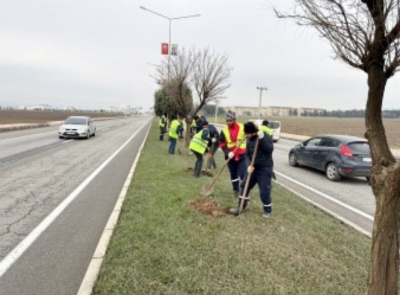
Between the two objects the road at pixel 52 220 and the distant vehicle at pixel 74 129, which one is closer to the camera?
the road at pixel 52 220

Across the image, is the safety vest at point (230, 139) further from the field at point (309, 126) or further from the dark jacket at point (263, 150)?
the field at point (309, 126)

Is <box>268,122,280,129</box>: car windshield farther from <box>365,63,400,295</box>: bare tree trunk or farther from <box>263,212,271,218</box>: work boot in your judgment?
<box>365,63,400,295</box>: bare tree trunk

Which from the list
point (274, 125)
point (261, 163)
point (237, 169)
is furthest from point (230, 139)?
point (274, 125)

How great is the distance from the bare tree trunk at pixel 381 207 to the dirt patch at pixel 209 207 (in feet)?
9.94

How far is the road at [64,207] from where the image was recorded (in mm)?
3471

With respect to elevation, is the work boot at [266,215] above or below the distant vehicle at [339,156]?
below

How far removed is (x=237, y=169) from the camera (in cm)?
→ 667

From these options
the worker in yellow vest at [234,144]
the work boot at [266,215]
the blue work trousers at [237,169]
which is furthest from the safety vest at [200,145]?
the work boot at [266,215]

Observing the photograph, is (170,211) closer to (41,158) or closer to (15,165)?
(15,165)

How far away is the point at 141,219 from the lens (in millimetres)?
4855

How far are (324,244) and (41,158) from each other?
1077 cm

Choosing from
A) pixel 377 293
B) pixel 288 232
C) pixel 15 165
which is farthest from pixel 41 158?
pixel 377 293

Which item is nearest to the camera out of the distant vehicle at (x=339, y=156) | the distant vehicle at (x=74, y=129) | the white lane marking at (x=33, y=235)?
the white lane marking at (x=33, y=235)

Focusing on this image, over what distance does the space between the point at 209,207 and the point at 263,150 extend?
1.44 m
